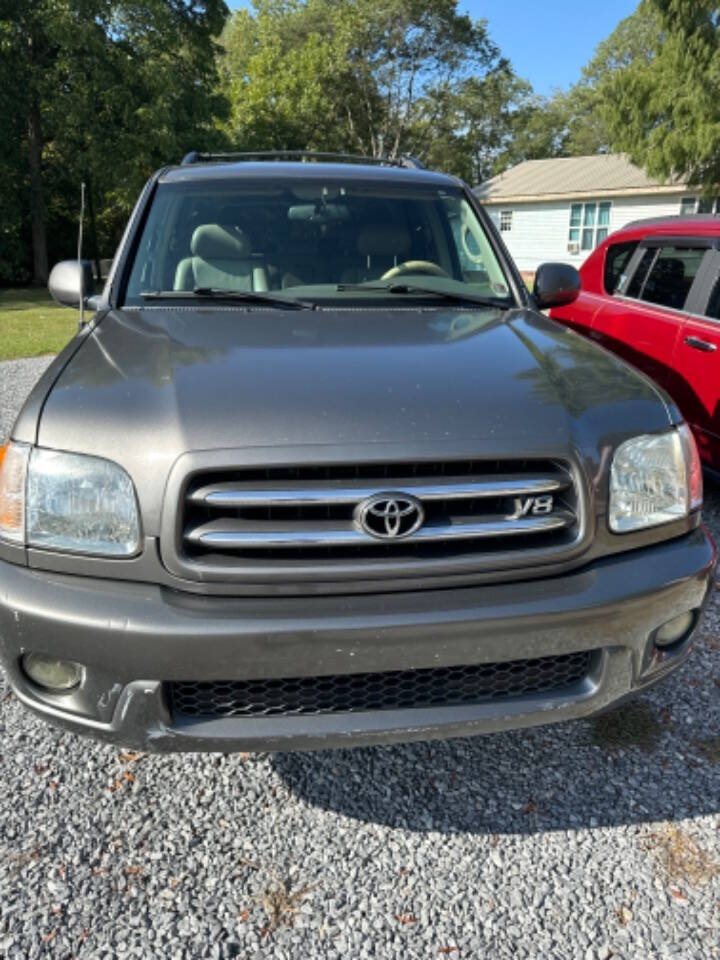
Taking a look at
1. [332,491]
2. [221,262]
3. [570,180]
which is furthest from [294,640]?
[570,180]

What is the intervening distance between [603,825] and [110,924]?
4.47 feet

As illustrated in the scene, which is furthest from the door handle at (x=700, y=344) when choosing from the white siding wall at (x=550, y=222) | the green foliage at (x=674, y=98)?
the white siding wall at (x=550, y=222)

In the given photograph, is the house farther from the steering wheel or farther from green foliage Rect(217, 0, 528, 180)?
the steering wheel

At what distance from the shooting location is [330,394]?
189cm

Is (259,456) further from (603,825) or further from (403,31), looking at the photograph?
(403,31)

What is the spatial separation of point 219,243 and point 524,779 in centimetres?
230

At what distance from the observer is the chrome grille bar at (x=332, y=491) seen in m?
1.74

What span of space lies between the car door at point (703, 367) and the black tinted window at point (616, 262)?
983mm

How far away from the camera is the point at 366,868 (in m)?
2.03

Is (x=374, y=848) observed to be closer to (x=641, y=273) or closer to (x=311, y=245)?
(x=311, y=245)

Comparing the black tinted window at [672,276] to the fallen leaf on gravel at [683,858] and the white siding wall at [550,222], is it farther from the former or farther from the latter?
the white siding wall at [550,222]

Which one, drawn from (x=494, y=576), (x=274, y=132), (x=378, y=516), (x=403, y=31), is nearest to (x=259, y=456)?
(x=378, y=516)

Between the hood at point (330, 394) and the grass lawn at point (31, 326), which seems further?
the grass lawn at point (31, 326)

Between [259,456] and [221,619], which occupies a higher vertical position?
[259,456]
